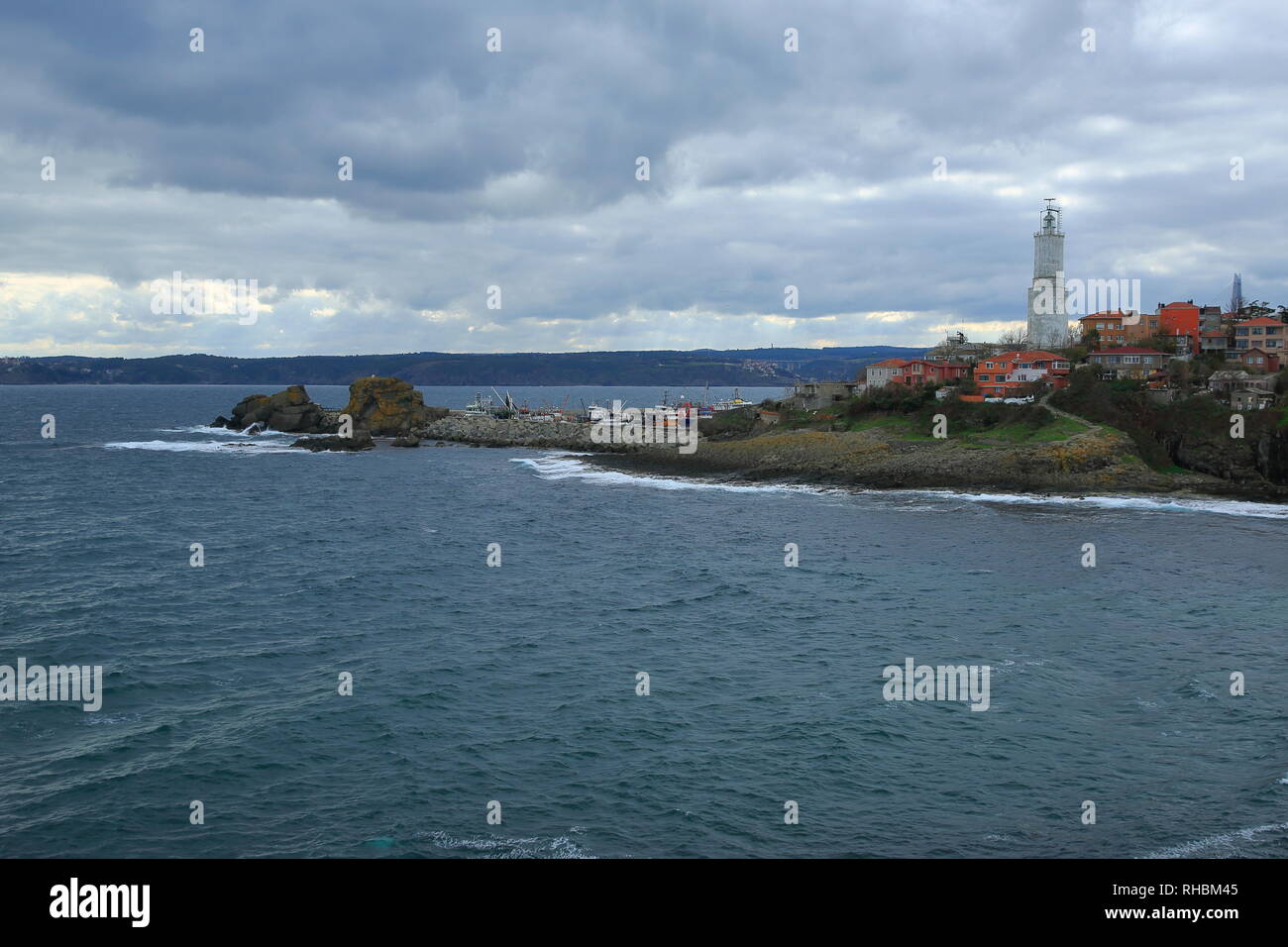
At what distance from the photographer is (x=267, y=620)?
3341 centimetres

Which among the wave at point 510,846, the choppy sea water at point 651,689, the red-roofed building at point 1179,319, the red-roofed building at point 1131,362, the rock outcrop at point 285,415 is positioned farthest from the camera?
the rock outcrop at point 285,415

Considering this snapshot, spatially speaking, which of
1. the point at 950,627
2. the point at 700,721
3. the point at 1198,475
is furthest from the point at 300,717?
the point at 1198,475

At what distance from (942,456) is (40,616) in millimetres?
62024

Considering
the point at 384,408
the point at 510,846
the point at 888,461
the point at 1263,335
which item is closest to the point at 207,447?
the point at 384,408

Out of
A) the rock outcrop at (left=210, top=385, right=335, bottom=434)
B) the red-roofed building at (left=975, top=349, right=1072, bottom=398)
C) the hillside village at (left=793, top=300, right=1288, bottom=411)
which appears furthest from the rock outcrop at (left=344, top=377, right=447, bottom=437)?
the red-roofed building at (left=975, top=349, right=1072, bottom=398)

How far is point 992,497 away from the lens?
64.6 meters

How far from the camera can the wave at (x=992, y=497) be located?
2263 inches

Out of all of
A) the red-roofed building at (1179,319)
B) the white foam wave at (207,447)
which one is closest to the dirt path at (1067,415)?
the red-roofed building at (1179,319)

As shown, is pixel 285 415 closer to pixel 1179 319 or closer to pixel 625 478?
pixel 625 478

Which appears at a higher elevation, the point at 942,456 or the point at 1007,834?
the point at 942,456

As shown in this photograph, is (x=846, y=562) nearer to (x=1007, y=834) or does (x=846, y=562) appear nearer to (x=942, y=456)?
(x=1007, y=834)

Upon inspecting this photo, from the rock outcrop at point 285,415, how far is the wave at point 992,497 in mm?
56980

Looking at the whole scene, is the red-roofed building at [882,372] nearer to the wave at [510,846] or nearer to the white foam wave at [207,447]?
the white foam wave at [207,447]

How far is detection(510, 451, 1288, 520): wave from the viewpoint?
189 feet
